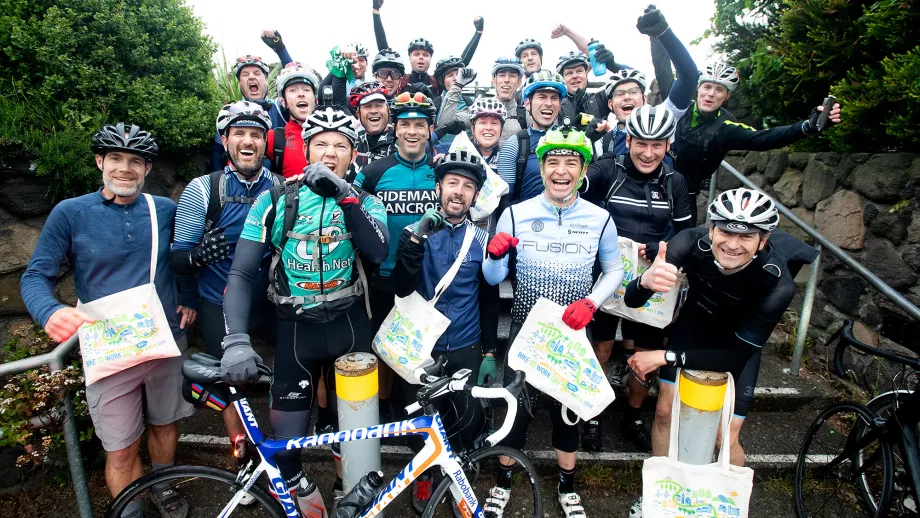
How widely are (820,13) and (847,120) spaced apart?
4.35ft

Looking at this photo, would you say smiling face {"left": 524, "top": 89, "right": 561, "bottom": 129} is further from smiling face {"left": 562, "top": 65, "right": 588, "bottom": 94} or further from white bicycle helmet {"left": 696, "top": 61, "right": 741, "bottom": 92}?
white bicycle helmet {"left": 696, "top": 61, "right": 741, "bottom": 92}

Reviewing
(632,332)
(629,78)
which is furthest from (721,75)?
(632,332)

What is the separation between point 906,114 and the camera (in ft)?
14.1

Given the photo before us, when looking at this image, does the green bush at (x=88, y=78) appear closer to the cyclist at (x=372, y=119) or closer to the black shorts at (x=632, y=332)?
the cyclist at (x=372, y=119)

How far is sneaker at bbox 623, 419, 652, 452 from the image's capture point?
4.36 meters

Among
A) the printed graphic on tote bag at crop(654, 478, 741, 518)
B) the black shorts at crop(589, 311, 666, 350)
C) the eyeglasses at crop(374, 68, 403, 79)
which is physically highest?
the eyeglasses at crop(374, 68, 403, 79)

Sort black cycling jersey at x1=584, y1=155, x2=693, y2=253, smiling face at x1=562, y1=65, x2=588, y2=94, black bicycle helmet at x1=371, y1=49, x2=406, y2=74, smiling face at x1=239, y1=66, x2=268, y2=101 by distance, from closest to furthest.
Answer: black cycling jersey at x1=584, y1=155, x2=693, y2=253 → smiling face at x1=239, y1=66, x2=268, y2=101 → black bicycle helmet at x1=371, y1=49, x2=406, y2=74 → smiling face at x1=562, y1=65, x2=588, y2=94

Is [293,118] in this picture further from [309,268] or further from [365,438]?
[365,438]

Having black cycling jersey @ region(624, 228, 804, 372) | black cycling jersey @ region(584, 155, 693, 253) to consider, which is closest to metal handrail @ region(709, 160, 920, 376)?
black cycling jersey @ region(624, 228, 804, 372)

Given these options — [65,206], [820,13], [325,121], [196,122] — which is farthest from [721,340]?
[196,122]

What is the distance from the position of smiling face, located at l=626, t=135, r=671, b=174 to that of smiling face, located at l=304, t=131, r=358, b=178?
245 centimetres

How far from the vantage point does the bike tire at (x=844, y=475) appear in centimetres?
339

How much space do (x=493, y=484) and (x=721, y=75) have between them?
4713 millimetres

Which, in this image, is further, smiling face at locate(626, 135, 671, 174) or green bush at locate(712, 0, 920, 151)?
green bush at locate(712, 0, 920, 151)
